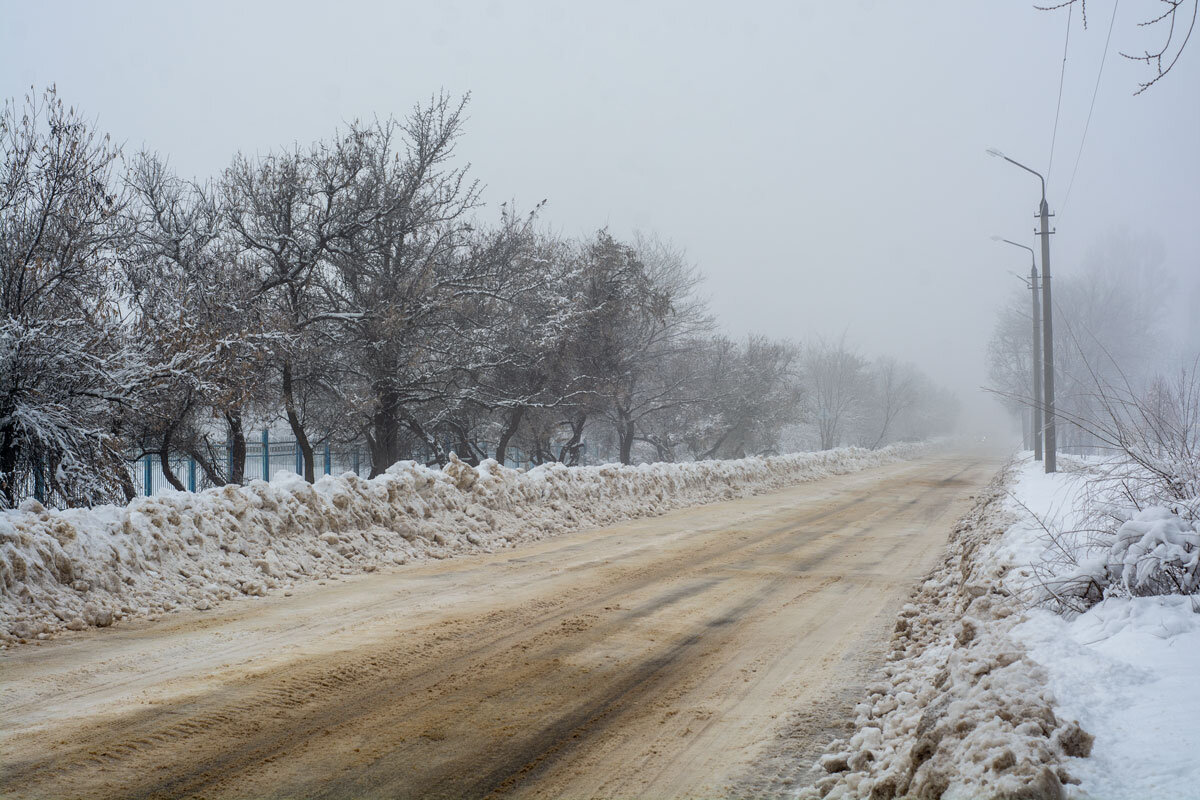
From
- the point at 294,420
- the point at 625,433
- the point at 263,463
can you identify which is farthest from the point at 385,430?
the point at 625,433

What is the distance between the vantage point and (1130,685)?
399cm

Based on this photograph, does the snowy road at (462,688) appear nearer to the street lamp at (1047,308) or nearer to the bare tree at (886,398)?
the street lamp at (1047,308)

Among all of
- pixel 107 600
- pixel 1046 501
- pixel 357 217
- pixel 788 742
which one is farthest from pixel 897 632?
pixel 357 217

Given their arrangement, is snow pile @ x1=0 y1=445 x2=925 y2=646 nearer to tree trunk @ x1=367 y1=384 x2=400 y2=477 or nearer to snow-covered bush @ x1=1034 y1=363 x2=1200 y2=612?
snow-covered bush @ x1=1034 y1=363 x2=1200 y2=612

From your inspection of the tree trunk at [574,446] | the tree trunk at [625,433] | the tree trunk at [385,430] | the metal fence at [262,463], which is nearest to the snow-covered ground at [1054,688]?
the metal fence at [262,463]

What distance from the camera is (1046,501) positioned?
13578 millimetres

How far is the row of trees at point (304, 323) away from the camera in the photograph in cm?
1208

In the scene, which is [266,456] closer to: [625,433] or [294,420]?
[294,420]

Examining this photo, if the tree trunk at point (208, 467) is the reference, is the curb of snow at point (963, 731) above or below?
below

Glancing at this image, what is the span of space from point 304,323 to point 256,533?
36.6 feet

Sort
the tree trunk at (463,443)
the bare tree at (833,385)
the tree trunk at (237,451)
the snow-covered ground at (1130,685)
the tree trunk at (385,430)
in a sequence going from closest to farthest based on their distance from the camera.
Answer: the snow-covered ground at (1130,685) → the tree trunk at (237,451) → the tree trunk at (385,430) → the tree trunk at (463,443) → the bare tree at (833,385)

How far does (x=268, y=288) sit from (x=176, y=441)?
401 cm

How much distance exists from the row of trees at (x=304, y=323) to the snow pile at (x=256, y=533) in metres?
3.41

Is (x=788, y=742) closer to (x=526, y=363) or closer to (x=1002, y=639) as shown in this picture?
(x=1002, y=639)
